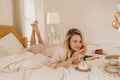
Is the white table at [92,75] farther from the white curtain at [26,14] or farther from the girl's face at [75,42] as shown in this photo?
the white curtain at [26,14]

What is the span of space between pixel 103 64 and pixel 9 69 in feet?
3.16

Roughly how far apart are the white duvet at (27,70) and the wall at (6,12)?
1517mm

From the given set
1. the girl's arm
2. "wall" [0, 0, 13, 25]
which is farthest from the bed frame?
the girl's arm

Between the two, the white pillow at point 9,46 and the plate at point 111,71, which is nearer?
the plate at point 111,71

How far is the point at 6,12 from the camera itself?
130 inches

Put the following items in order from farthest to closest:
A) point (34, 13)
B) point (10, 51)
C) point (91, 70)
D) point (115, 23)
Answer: point (34, 13) → point (10, 51) → point (91, 70) → point (115, 23)

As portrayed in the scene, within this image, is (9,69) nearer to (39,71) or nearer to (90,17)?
(39,71)

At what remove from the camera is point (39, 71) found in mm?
1799

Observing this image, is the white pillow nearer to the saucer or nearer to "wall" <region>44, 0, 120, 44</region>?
the saucer

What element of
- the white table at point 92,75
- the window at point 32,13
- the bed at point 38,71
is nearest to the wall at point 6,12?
the window at point 32,13

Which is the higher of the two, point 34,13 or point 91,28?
point 34,13

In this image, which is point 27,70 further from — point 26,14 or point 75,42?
point 26,14

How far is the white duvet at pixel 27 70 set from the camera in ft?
5.69

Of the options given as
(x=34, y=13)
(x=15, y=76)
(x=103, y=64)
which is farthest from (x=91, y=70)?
(x=34, y=13)
